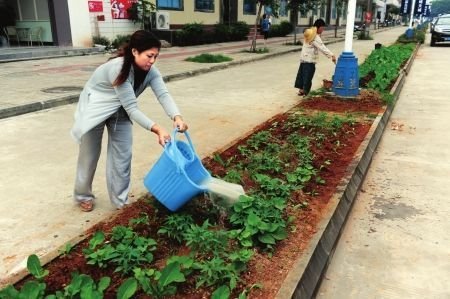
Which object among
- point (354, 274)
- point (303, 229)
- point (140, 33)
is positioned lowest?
point (354, 274)

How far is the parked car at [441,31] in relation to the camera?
24484 millimetres

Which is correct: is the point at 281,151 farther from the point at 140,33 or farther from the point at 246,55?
the point at 246,55

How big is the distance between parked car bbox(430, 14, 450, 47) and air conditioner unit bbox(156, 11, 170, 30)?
1552 centimetres

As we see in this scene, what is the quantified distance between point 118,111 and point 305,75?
599 cm

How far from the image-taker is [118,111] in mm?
3479

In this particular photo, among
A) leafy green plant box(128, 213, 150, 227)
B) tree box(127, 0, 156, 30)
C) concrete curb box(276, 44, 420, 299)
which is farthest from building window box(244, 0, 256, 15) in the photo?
leafy green plant box(128, 213, 150, 227)

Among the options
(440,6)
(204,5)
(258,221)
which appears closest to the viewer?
(258,221)

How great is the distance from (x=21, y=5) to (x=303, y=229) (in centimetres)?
1759

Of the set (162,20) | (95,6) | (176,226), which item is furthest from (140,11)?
(176,226)

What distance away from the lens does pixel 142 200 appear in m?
3.74

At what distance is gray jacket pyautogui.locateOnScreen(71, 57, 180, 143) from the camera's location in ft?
10.5

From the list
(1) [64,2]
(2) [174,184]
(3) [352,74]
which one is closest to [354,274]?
(2) [174,184]

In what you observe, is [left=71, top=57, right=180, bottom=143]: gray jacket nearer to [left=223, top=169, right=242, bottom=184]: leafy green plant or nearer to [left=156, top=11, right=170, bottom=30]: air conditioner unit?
[left=223, top=169, right=242, bottom=184]: leafy green plant

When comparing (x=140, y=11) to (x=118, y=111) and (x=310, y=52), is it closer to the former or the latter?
(x=310, y=52)
